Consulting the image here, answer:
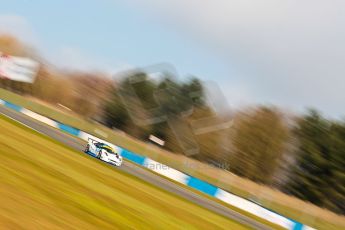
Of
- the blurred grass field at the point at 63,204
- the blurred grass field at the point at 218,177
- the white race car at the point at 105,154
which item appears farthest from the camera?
the blurred grass field at the point at 218,177

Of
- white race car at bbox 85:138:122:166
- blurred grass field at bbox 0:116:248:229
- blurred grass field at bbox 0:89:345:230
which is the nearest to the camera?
blurred grass field at bbox 0:116:248:229

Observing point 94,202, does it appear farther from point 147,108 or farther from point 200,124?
point 147,108

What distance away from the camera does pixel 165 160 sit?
3741 centimetres

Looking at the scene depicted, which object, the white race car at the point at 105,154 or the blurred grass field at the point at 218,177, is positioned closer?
the white race car at the point at 105,154

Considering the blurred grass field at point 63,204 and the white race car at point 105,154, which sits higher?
the blurred grass field at point 63,204

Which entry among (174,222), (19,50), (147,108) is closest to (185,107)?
(147,108)

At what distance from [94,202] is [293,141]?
5659 centimetres

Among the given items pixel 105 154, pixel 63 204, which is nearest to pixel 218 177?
pixel 105 154

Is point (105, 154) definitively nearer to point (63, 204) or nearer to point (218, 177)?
point (218, 177)

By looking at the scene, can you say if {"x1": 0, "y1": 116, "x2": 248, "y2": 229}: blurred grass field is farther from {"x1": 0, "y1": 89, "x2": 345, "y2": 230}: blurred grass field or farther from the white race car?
{"x1": 0, "y1": 89, "x2": 345, "y2": 230}: blurred grass field

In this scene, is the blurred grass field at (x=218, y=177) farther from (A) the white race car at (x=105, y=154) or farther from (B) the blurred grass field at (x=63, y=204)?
(B) the blurred grass field at (x=63, y=204)

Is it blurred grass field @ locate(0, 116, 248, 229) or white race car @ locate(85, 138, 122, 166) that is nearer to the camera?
blurred grass field @ locate(0, 116, 248, 229)

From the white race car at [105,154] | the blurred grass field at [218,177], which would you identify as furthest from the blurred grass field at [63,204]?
the blurred grass field at [218,177]

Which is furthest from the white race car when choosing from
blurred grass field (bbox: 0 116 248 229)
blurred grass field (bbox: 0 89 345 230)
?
blurred grass field (bbox: 0 116 248 229)
